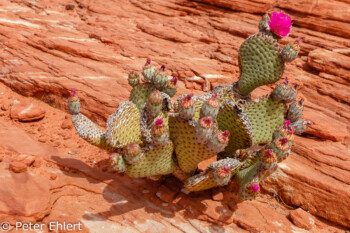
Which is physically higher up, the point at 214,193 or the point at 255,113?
the point at 255,113

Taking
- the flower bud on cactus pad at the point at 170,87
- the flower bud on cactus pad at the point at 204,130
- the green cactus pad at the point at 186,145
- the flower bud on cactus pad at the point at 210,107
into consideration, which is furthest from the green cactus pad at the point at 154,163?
the flower bud on cactus pad at the point at 170,87

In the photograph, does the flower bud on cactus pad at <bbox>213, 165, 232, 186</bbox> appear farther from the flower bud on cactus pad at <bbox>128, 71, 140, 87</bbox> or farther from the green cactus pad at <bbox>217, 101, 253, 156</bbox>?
the flower bud on cactus pad at <bbox>128, 71, 140, 87</bbox>

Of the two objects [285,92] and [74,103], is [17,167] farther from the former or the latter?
[285,92]

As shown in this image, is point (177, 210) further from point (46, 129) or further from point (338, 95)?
point (338, 95)

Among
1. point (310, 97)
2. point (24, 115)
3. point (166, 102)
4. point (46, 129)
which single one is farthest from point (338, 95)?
point (24, 115)

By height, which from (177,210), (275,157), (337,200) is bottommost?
(177,210)
